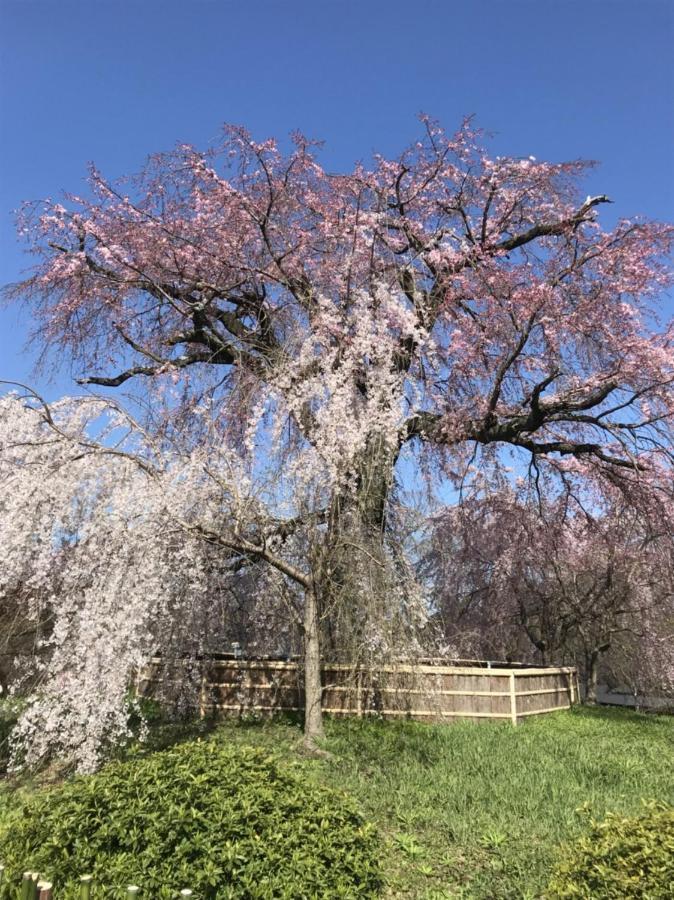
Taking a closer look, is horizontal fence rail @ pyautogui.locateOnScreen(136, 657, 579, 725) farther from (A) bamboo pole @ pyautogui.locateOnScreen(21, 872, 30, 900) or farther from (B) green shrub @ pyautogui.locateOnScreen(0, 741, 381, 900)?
(A) bamboo pole @ pyautogui.locateOnScreen(21, 872, 30, 900)

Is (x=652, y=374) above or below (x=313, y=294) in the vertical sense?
below

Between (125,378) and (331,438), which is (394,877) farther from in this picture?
(125,378)

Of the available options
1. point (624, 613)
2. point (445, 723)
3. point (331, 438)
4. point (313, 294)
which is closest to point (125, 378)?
point (313, 294)

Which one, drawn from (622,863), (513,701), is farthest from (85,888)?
(513,701)

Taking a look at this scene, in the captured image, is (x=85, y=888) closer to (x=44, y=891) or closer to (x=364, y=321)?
(x=44, y=891)

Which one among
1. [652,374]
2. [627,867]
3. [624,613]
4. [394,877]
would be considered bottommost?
[394,877]

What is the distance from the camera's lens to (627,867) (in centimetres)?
275

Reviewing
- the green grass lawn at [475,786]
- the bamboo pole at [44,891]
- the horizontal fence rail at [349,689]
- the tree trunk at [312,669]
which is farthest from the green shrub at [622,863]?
the tree trunk at [312,669]

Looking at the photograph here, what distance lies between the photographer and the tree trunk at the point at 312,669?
24.7 ft

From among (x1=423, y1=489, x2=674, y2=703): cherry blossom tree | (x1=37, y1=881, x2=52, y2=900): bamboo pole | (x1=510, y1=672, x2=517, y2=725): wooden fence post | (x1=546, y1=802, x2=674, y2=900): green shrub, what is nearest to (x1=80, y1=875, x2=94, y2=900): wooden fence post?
(x1=37, y1=881, x2=52, y2=900): bamboo pole

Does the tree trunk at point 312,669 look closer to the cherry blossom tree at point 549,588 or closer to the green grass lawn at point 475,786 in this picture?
the green grass lawn at point 475,786

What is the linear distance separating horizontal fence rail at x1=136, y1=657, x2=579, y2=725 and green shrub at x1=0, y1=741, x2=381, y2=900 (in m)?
3.99

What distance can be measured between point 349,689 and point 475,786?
2.66m

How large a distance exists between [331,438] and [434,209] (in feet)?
18.0
